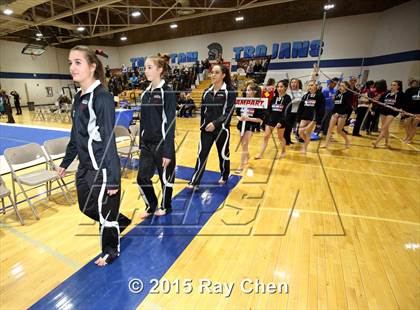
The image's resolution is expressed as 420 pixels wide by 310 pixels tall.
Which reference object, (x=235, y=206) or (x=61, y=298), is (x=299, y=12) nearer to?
(x=235, y=206)

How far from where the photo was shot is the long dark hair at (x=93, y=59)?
5.15 ft

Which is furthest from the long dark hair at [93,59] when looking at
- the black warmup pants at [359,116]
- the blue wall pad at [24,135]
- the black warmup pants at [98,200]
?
the black warmup pants at [359,116]

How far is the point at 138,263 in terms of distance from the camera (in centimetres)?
197

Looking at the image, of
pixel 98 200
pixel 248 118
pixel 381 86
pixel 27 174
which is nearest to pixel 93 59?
pixel 98 200

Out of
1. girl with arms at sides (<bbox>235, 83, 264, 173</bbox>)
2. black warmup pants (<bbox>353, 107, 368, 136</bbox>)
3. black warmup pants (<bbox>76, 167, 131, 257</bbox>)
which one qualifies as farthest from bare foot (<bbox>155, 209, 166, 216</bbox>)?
black warmup pants (<bbox>353, 107, 368, 136</bbox>)

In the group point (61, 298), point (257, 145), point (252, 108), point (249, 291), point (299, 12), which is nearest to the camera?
point (61, 298)

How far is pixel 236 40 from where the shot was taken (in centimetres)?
1491

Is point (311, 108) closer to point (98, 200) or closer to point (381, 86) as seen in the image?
point (381, 86)

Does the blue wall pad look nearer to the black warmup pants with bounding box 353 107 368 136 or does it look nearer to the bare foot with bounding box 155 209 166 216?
the bare foot with bounding box 155 209 166 216

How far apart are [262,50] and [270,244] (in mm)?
14242

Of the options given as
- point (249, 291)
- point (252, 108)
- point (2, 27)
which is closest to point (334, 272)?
point (249, 291)

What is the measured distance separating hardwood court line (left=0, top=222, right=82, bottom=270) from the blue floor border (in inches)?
5.7

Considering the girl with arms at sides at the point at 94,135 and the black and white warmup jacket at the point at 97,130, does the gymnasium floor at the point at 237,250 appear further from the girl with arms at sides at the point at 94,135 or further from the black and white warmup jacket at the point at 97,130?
the black and white warmup jacket at the point at 97,130

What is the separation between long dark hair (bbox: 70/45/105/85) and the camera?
5.15 ft
